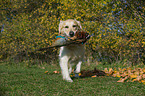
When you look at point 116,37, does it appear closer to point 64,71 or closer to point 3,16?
point 64,71

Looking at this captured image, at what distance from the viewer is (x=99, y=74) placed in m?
5.49

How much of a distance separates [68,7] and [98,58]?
298cm

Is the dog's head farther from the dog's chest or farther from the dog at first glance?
the dog's chest

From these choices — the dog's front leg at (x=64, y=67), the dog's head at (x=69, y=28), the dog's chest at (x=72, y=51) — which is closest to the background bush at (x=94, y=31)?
the dog's head at (x=69, y=28)

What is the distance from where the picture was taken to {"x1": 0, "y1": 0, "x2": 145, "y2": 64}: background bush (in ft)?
24.9

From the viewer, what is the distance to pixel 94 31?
8195 millimetres

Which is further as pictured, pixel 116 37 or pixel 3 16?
pixel 3 16

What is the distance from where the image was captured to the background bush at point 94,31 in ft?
24.9

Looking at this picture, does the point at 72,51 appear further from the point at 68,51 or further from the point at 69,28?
the point at 69,28

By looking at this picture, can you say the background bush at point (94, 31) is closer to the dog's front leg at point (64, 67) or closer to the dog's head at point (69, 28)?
the dog's head at point (69, 28)

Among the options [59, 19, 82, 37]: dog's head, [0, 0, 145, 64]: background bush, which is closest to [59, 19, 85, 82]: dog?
[59, 19, 82, 37]: dog's head

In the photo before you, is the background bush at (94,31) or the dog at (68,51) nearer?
the dog at (68,51)

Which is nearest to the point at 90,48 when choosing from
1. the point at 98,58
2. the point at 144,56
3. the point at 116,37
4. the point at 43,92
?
the point at 98,58

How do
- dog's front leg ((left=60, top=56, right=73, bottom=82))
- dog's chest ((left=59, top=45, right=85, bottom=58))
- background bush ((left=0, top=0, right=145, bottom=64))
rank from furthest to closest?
background bush ((left=0, top=0, right=145, bottom=64)) < dog's chest ((left=59, top=45, right=85, bottom=58)) < dog's front leg ((left=60, top=56, right=73, bottom=82))
